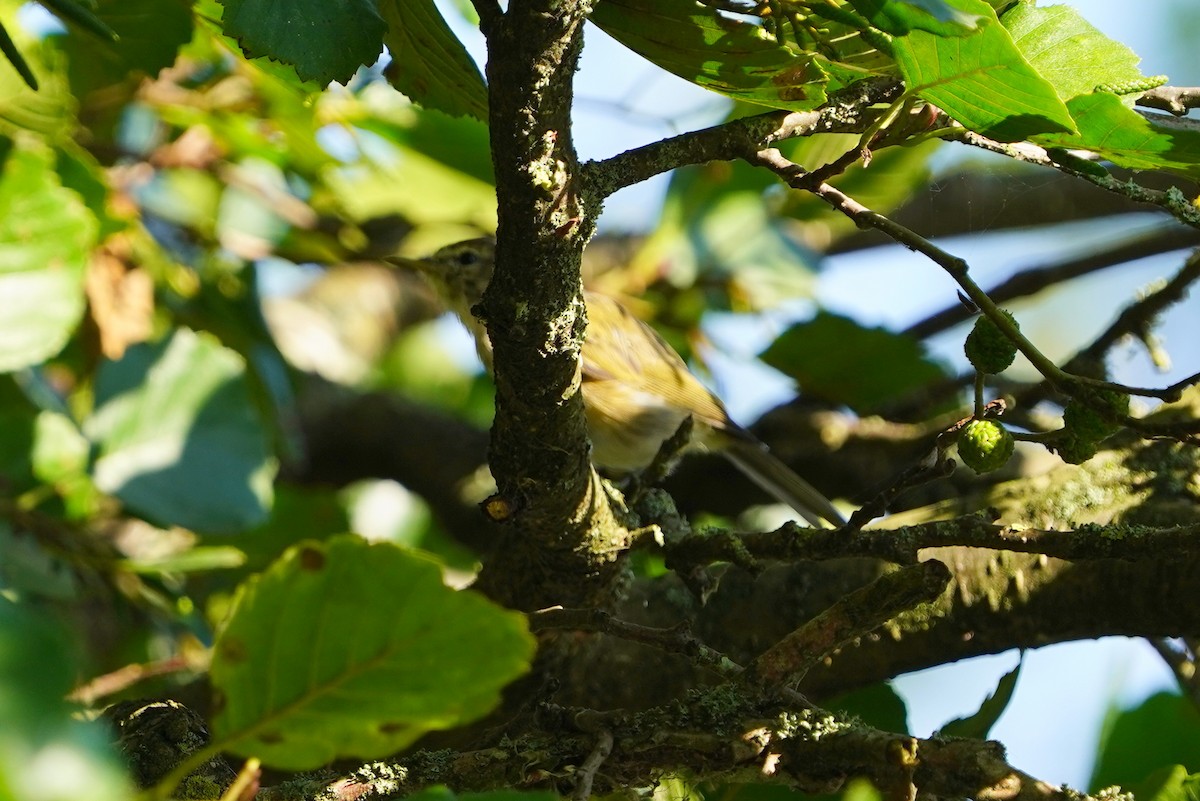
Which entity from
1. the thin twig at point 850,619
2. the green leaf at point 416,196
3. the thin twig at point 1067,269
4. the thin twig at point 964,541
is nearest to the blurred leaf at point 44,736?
the thin twig at point 850,619

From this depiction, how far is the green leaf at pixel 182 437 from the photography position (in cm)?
247

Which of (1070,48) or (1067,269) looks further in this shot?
(1067,269)

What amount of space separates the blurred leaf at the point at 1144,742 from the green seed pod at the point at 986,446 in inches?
31.8

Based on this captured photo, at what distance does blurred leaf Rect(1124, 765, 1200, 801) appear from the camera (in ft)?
4.58

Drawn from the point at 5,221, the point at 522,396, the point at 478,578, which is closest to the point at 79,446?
the point at 5,221

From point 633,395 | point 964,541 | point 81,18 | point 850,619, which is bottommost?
point 850,619

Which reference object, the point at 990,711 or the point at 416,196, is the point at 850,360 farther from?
the point at 416,196

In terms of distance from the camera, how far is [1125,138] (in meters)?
1.28

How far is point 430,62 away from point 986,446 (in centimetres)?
86

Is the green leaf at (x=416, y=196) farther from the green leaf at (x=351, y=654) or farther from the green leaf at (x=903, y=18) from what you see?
the green leaf at (x=351, y=654)

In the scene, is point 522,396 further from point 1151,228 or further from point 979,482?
point 1151,228

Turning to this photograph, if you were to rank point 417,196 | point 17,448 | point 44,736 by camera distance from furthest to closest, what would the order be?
point 417,196 < point 17,448 < point 44,736

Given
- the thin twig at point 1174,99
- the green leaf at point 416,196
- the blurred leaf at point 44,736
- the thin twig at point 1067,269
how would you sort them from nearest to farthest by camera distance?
the blurred leaf at point 44,736 → the thin twig at point 1174,99 → the thin twig at point 1067,269 → the green leaf at point 416,196

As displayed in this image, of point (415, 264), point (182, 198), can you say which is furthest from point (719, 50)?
point (182, 198)
